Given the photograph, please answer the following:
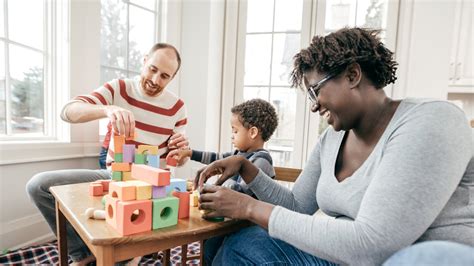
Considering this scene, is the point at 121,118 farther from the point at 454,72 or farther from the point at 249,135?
the point at 454,72

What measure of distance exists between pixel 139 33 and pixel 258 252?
6.79 feet

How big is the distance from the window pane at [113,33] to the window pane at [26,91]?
0.42 m

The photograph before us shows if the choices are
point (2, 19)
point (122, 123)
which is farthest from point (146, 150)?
point (2, 19)

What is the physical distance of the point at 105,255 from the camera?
0.60 metres

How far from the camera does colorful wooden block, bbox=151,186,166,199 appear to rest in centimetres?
70

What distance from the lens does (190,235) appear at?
0.70 m

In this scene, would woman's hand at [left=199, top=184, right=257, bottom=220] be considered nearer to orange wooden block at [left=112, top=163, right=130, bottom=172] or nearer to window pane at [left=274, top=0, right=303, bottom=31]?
orange wooden block at [left=112, top=163, right=130, bottom=172]

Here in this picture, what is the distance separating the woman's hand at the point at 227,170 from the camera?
947mm

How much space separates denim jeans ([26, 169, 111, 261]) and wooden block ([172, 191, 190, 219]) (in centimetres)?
75

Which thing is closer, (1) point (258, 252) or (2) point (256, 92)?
(1) point (258, 252)

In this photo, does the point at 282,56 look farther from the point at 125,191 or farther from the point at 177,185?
the point at 125,191

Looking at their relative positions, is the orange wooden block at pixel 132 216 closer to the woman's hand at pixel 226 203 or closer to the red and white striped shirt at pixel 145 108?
the woman's hand at pixel 226 203

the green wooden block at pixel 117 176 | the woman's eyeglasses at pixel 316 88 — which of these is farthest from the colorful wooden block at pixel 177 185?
the woman's eyeglasses at pixel 316 88

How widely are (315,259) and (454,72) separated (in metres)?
1.83
